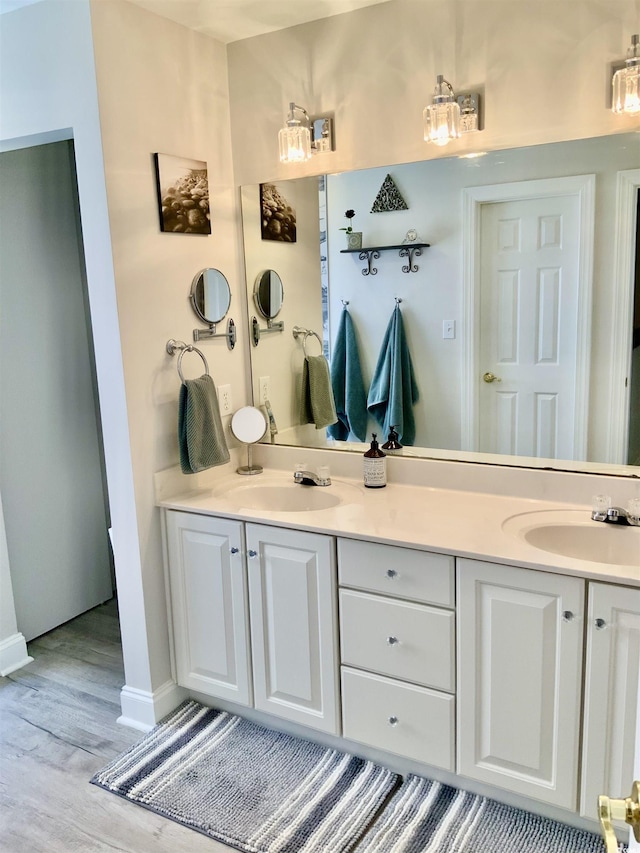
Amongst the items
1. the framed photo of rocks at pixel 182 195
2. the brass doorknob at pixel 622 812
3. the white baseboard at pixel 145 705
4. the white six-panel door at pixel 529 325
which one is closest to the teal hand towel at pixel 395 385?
the white six-panel door at pixel 529 325

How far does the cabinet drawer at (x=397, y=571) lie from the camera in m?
1.97

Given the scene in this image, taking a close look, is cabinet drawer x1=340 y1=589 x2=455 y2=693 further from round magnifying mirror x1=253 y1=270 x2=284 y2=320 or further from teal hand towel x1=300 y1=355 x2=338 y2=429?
round magnifying mirror x1=253 y1=270 x2=284 y2=320

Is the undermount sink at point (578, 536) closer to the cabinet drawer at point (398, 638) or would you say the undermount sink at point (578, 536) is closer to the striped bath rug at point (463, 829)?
the cabinet drawer at point (398, 638)

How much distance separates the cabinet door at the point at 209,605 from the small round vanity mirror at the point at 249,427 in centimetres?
45

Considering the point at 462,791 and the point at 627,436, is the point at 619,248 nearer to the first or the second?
the point at 627,436

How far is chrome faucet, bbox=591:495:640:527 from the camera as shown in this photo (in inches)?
80.8

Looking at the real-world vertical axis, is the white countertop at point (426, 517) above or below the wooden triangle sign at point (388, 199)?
below

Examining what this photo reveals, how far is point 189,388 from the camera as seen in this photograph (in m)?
2.47

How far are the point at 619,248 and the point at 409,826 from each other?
1.81 meters

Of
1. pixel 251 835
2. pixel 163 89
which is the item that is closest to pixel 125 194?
pixel 163 89

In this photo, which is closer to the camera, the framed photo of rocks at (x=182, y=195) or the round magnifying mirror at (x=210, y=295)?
the framed photo of rocks at (x=182, y=195)

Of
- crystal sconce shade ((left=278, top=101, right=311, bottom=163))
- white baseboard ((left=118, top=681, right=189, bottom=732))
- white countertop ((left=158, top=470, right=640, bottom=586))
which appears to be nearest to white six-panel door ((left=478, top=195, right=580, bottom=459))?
white countertop ((left=158, top=470, right=640, bottom=586))

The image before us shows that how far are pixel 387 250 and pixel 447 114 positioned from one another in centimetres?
49

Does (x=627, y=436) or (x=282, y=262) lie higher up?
(x=282, y=262)
